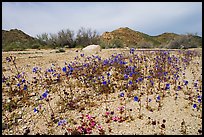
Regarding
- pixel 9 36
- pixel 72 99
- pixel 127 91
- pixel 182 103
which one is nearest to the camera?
pixel 182 103

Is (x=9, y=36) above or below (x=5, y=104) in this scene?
above

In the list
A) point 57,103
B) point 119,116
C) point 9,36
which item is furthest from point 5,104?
point 9,36

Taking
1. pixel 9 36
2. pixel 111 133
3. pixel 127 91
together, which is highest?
pixel 9 36

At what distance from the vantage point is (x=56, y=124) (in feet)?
13.4

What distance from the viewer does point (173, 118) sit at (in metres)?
4.07

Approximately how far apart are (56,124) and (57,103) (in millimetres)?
882

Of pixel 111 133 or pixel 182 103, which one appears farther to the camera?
pixel 182 103

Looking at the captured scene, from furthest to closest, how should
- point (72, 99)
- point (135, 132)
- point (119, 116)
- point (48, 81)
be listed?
point (48, 81) → point (72, 99) → point (119, 116) → point (135, 132)

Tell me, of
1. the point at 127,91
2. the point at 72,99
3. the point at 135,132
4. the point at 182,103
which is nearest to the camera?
the point at 135,132

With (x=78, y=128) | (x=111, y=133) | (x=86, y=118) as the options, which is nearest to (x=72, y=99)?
(x=86, y=118)

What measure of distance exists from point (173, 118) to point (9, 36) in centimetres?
5284

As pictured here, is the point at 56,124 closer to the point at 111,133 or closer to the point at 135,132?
the point at 111,133

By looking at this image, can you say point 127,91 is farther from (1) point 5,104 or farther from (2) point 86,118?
(1) point 5,104

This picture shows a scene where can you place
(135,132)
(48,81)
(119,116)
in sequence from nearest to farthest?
(135,132) → (119,116) → (48,81)
